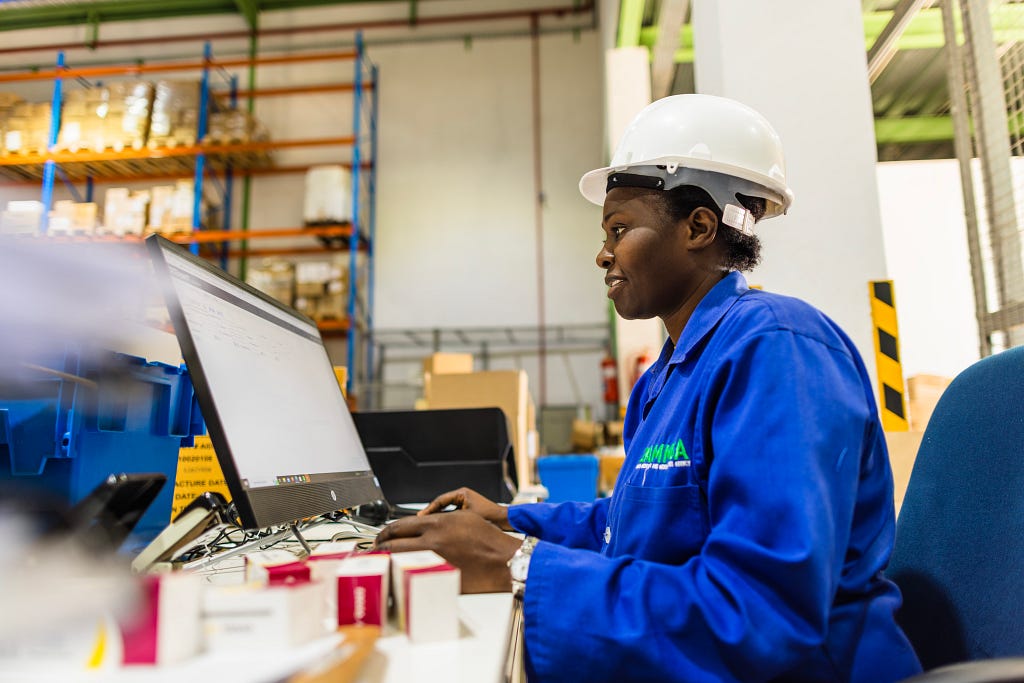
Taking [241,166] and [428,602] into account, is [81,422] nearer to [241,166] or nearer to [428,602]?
[428,602]

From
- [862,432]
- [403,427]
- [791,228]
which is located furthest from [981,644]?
→ [791,228]

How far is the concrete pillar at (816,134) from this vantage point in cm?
261

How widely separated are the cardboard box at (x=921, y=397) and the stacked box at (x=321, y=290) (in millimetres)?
5429

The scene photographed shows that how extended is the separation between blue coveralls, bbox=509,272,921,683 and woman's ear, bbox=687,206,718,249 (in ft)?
0.79

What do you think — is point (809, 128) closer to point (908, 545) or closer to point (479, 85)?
point (908, 545)

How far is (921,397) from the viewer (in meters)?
3.68

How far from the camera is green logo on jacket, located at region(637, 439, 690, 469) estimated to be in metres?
0.91

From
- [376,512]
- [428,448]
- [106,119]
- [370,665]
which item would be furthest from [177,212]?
[370,665]

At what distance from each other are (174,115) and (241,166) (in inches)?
34.4

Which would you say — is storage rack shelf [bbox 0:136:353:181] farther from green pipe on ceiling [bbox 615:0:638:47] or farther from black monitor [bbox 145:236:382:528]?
black monitor [bbox 145:236:382:528]

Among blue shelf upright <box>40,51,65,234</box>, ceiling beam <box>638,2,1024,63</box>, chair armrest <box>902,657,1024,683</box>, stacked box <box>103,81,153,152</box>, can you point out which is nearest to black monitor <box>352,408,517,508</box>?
chair armrest <box>902,657,1024,683</box>

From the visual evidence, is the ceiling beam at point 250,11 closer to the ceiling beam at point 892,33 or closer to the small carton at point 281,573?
the ceiling beam at point 892,33

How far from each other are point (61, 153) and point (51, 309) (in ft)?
25.5

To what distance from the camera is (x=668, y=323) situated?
1267 millimetres
